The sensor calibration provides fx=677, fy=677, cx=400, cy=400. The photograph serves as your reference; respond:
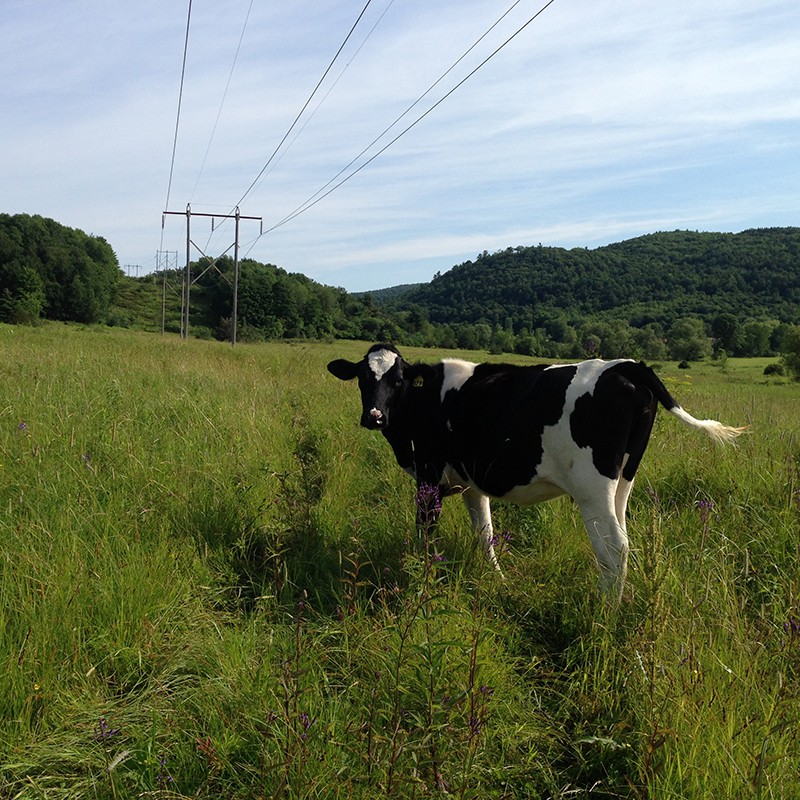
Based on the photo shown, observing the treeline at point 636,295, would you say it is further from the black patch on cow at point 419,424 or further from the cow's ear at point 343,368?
the black patch on cow at point 419,424

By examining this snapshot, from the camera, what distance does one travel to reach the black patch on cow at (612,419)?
4.34 metres

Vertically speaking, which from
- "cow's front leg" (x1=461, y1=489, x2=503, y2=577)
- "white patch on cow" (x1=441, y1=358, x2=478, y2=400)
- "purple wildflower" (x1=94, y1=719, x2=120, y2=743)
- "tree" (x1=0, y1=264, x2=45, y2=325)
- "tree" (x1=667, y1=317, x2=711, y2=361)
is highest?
"tree" (x1=0, y1=264, x2=45, y2=325)

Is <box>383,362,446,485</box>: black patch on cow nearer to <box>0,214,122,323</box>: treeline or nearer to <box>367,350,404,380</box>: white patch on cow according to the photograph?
<box>367,350,404,380</box>: white patch on cow

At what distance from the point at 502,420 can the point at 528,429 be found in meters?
0.27

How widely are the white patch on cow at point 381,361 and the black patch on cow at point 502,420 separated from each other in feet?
2.05

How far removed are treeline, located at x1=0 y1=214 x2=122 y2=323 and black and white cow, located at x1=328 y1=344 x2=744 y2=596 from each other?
85.6 metres

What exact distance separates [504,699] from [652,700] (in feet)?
2.25

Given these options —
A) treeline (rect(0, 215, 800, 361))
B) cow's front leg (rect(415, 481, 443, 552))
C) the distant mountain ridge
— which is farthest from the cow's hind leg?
the distant mountain ridge

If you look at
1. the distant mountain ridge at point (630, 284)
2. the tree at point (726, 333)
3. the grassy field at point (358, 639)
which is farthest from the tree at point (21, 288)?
the tree at point (726, 333)

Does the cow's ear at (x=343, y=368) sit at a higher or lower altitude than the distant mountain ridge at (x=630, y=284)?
lower

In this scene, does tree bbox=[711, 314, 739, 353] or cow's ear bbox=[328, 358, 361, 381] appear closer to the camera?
cow's ear bbox=[328, 358, 361, 381]

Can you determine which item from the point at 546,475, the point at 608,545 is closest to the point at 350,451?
the point at 546,475

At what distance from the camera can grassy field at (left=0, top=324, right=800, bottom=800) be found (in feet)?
7.98

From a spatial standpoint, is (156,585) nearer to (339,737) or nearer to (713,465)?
(339,737)
